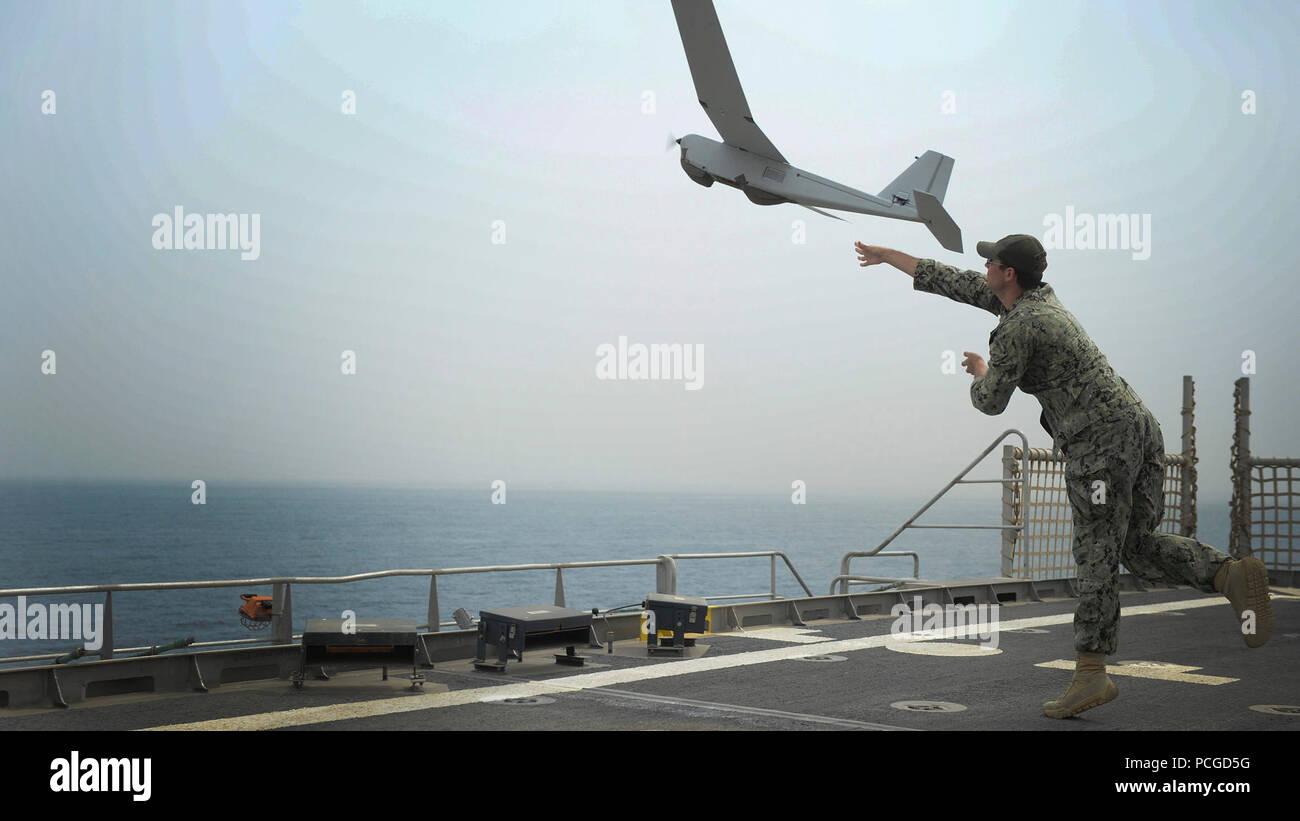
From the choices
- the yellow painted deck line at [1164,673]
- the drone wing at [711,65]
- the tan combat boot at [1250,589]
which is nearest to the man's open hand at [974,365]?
the tan combat boot at [1250,589]

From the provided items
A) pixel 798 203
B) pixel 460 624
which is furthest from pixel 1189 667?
pixel 798 203

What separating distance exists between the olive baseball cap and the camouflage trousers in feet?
2.89

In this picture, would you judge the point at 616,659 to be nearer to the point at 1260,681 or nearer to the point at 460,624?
the point at 460,624

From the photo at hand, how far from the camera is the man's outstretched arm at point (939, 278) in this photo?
619 cm

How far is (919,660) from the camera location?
8.80 metres

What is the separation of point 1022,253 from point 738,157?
12383 millimetres

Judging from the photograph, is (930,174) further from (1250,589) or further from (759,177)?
(1250,589)

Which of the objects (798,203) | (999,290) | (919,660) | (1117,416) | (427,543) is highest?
(798,203)

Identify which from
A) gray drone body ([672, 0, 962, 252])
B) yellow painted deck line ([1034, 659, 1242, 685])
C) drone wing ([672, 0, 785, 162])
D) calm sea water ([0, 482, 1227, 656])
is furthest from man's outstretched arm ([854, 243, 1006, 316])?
calm sea water ([0, 482, 1227, 656])

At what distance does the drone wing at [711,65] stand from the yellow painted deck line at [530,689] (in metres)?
10.4

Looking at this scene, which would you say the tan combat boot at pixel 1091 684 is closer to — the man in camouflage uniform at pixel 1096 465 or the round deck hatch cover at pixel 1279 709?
the man in camouflage uniform at pixel 1096 465

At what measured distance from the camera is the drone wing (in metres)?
18.5
